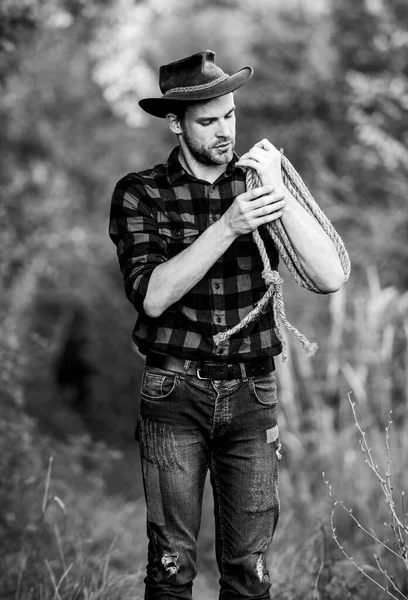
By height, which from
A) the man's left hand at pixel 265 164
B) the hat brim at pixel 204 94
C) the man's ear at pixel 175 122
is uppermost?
the hat brim at pixel 204 94

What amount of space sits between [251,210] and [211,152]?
296 millimetres

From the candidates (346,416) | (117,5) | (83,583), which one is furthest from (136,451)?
(83,583)

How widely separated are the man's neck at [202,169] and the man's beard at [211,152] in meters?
0.04

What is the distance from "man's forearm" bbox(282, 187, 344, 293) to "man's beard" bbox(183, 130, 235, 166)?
0.24 m

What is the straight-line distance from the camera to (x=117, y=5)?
6.60 metres

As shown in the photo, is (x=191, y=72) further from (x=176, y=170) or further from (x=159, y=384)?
(x=159, y=384)

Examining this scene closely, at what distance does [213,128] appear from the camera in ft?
8.67

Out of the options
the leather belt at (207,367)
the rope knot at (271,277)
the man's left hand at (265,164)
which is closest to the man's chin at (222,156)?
the man's left hand at (265,164)

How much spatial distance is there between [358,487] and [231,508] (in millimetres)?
2800

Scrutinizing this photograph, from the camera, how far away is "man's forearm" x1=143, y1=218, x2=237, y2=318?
97.7 inches

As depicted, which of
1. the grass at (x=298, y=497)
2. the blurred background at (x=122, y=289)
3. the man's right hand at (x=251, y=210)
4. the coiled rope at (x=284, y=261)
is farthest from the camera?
the blurred background at (x=122, y=289)

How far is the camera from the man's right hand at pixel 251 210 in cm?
247

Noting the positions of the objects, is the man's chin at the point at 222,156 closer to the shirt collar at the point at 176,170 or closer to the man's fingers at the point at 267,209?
the shirt collar at the point at 176,170

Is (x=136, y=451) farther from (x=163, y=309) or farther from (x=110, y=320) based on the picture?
(x=163, y=309)
